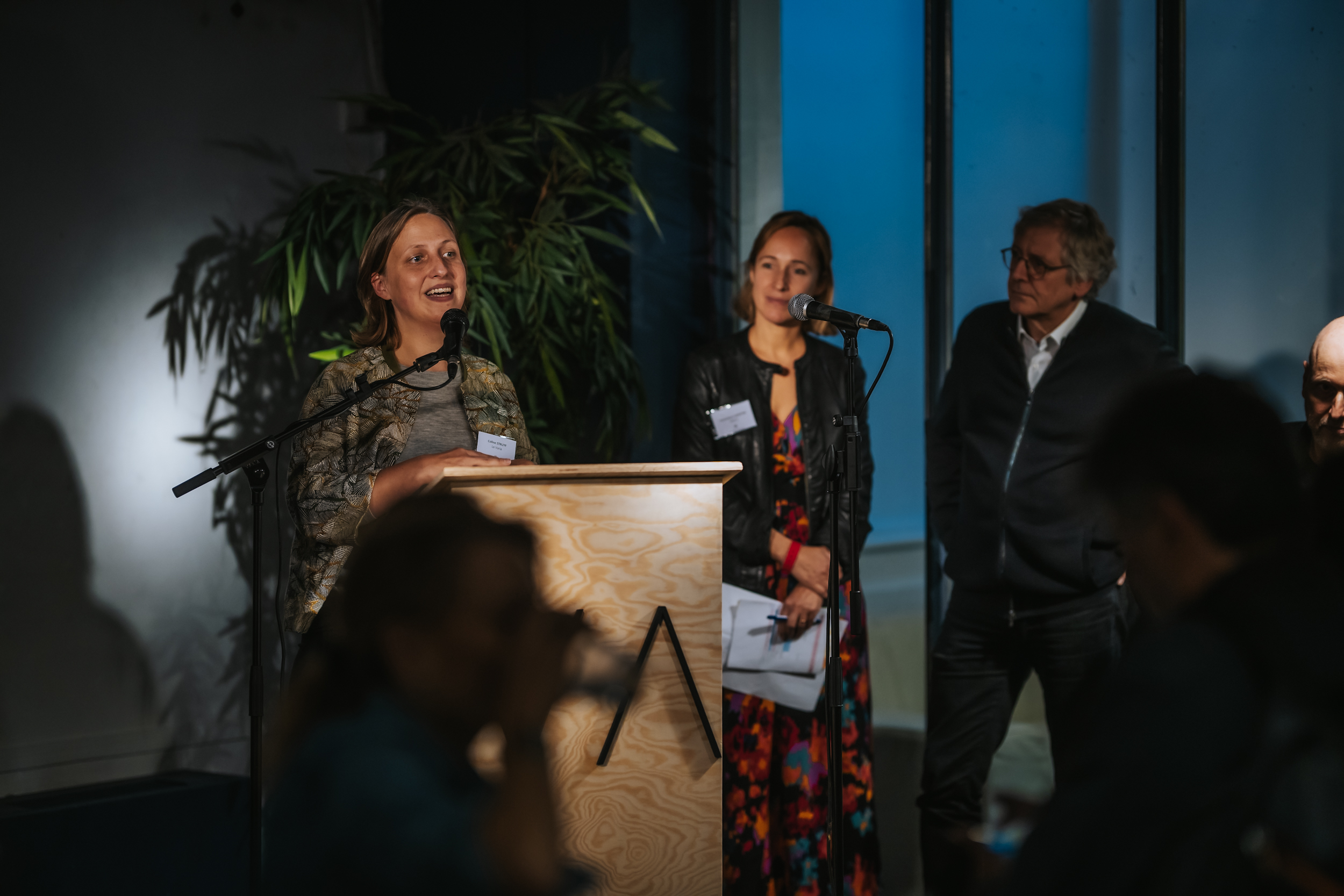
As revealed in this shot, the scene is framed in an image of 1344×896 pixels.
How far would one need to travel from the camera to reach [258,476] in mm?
2580

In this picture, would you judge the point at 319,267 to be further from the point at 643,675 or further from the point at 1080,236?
the point at 1080,236

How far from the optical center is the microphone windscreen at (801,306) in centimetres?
256

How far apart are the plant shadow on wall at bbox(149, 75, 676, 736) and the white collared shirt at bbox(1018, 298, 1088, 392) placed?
5.04ft

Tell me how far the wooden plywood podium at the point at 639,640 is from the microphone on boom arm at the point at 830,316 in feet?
1.64

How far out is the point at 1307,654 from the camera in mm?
979

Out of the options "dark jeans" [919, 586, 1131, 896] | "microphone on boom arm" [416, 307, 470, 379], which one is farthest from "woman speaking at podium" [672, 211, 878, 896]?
"microphone on boom arm" [416, 307, 470, 379]

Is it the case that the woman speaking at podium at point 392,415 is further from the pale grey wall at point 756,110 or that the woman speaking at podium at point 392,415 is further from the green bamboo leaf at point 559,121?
the pale grey wall at point 756,110

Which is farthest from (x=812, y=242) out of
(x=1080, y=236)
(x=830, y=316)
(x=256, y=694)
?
(x=256, y=694)

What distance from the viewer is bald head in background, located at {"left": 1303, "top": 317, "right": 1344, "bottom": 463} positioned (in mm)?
2471

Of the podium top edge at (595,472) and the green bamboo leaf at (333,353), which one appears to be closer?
the podium top edge at (595,472)

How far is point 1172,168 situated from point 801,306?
1.65 meters

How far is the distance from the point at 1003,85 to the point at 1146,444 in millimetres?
3198

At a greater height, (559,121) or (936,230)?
(559,121)

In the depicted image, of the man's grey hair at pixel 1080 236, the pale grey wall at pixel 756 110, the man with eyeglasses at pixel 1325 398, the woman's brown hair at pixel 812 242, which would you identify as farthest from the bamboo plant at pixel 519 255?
the man with eyeglasses at pixel 1325 398
